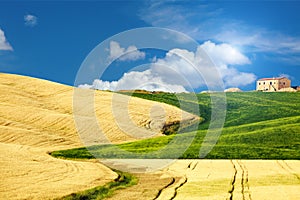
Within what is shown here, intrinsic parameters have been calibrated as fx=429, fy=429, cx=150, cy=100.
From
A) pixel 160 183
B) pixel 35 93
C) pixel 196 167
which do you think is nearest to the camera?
pixel 160 183

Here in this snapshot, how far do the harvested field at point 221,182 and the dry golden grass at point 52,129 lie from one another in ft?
12.9

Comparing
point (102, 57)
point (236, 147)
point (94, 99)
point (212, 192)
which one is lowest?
point (212, 192)

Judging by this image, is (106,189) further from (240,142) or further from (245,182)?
(240,142)

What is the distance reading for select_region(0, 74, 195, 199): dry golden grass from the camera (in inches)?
1037

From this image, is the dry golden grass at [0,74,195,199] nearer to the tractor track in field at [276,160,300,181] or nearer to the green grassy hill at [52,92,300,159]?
the green grassy hill at [52,92,300,159]

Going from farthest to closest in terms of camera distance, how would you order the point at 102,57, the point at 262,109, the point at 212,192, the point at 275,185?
the point at 262,109 → the point at 102,57 → the point at 275,185 → the point at 212,192

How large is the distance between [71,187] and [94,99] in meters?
62.7

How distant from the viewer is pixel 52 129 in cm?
6669

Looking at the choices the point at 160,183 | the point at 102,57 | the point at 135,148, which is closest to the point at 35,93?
the point at 135,148

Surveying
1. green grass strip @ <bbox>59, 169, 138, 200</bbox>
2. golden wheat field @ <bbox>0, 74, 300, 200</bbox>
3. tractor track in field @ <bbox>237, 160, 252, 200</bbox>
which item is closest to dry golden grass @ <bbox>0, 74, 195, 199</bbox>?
golden wheat field @ <bbox>0, 74, 300, 200</bbox>

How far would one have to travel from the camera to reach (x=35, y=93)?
301ft

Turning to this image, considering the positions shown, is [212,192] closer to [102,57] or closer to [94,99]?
[102,57]

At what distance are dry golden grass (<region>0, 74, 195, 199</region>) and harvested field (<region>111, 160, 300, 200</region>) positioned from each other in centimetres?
392

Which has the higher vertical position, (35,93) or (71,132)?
(35,93)
